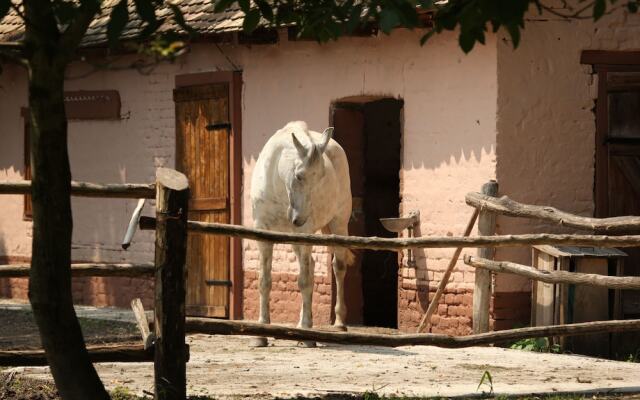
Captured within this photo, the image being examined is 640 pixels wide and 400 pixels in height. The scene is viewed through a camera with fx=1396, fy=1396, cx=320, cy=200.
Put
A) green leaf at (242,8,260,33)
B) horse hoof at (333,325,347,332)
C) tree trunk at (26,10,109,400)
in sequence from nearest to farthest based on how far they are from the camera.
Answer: green leaf at (242,8,260,33) → tree trunk at (26,10,109,400) → horse hoof at (333,325,347,332)

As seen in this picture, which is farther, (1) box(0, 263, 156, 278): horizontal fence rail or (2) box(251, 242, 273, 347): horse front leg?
(2) box(251, 242, 273, 347): horse front leg

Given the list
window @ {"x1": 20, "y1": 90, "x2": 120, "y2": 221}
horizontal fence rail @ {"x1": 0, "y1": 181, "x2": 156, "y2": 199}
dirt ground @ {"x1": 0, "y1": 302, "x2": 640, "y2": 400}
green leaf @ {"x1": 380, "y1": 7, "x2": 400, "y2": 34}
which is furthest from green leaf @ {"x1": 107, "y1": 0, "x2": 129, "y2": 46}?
window @ {"x1": 20, "y1": 90, "x2": 120, "y2": 221}

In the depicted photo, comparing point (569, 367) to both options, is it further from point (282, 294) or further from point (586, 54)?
point (282, 294)

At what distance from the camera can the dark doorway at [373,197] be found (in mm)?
Answer: 14734

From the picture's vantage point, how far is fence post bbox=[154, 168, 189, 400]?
25.1ft

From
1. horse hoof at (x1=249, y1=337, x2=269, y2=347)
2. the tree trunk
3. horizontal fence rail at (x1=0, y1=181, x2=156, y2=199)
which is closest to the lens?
the tree trunk

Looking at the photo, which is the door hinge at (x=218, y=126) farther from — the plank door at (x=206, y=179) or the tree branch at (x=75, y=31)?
the tree branch at (x=75, y=31)

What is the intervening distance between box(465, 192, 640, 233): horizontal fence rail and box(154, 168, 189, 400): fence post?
428 centimetres

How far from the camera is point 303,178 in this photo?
39.3ft

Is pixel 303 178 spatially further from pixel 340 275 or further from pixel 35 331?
pixel 35 331

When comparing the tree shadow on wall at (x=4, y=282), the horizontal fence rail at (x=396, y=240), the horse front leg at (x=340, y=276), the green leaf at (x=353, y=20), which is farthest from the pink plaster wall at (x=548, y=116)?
the tree shadow on wall at (x=4, y=282)

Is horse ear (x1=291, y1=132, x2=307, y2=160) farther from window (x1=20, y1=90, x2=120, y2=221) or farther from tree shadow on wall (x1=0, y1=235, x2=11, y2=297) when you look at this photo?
tree shadow on wall (x1=0, y1=235, x2=11, y2=297)

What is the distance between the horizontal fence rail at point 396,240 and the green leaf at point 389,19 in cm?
323

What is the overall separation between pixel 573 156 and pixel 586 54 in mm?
944
